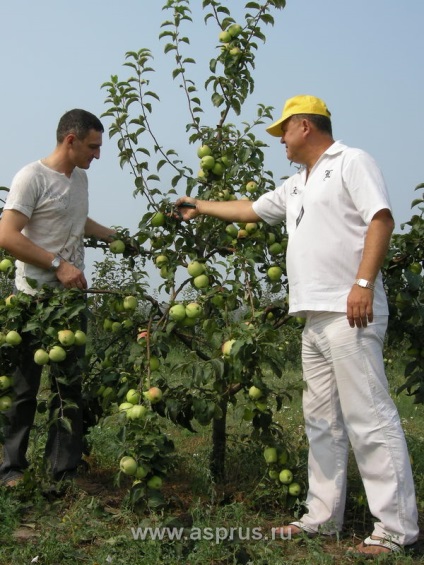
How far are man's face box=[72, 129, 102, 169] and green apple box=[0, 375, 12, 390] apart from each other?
3.53 feet

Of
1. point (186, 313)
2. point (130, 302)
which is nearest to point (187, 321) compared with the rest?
point (186, 313)

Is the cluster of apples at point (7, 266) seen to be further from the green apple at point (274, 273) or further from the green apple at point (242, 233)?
the green apple at point (274, 273)

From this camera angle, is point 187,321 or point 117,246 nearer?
point 187,321

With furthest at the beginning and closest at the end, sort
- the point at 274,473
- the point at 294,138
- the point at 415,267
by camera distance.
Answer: the point at 415,267
the point at 274,473
the point at 294,138

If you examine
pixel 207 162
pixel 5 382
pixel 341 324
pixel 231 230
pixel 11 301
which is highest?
pixel 207 162

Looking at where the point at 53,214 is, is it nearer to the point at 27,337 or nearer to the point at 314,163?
the point at 27,337

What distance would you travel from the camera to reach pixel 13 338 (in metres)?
3.21

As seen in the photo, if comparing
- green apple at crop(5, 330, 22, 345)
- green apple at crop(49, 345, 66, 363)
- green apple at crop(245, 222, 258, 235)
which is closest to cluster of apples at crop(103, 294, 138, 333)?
green apple at crop(49, 345, 66, 363)

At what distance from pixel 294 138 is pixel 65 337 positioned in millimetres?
1308

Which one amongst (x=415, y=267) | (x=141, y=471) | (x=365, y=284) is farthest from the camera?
(x=415, y=267)

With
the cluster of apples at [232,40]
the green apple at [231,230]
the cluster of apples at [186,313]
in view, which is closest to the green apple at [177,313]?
the cluster of apples at [186,313]

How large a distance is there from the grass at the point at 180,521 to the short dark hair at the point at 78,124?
1.44 m

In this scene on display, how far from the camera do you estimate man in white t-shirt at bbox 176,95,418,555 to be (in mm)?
2764

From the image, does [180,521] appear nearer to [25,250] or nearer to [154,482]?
[154,482]
